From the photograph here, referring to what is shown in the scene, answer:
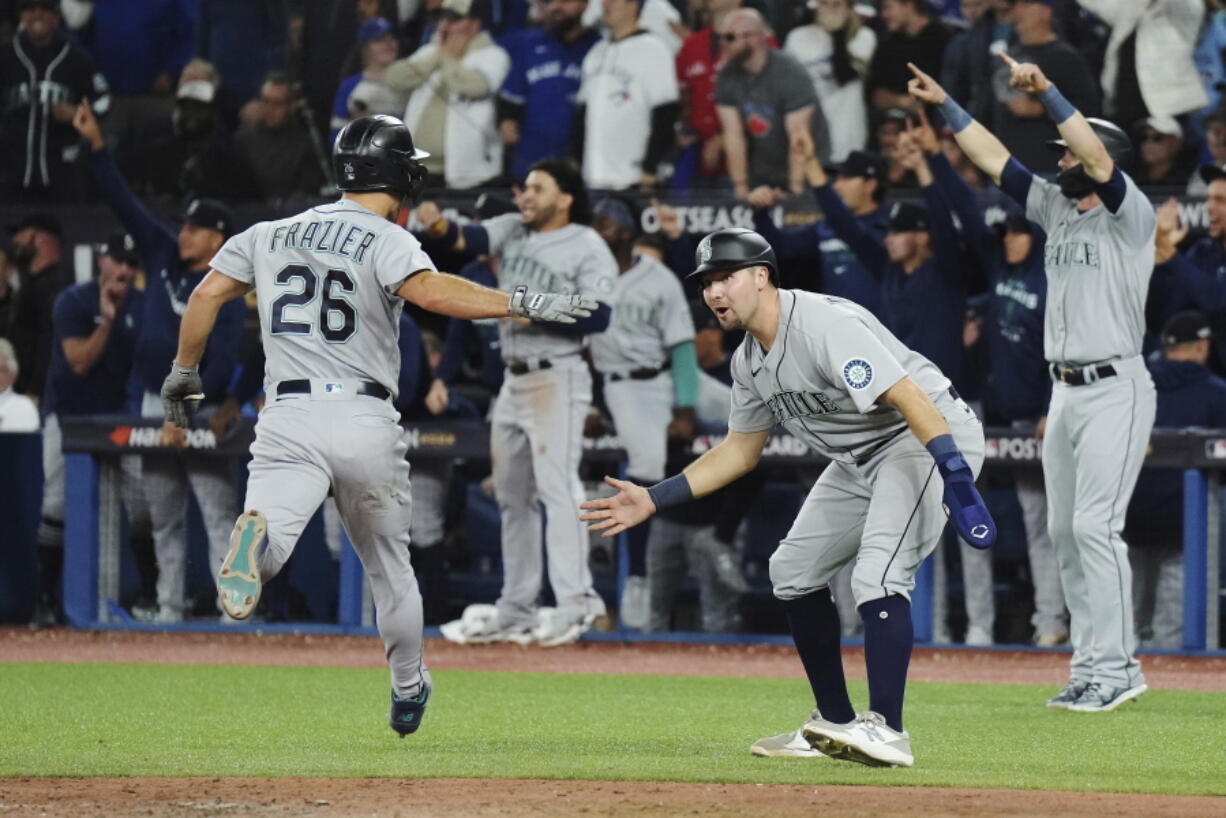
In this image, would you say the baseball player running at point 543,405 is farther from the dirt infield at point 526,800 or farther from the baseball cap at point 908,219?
the dirt infield at point 526,800

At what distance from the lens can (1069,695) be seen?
6.85 metres

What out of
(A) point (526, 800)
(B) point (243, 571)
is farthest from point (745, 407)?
(B) point (243, 571)

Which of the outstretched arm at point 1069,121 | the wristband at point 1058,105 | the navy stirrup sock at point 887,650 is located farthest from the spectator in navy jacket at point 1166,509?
the navy stirrup sock at point 887,650

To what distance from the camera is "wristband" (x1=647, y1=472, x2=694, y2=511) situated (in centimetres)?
507

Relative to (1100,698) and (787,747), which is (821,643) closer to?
(787,747)

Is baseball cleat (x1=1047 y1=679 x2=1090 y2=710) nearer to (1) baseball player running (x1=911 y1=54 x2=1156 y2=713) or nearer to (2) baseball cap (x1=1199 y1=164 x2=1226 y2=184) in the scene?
(1) baseball player running (x1=911 y1=54 x2=1156 y2=713)

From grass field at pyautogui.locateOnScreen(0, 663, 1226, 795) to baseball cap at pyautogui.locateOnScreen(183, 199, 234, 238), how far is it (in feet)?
8.60

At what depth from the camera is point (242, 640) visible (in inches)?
387

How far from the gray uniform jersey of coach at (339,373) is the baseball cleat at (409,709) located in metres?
0.19

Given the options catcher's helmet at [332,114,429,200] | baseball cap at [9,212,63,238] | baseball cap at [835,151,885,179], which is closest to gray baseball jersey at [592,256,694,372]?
baseball cap at [835,151,885,179]

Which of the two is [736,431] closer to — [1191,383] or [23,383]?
[1191,383]

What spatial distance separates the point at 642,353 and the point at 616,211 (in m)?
0.85

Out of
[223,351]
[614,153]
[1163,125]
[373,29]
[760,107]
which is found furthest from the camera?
[373,29]

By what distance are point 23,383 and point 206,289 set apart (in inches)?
235
